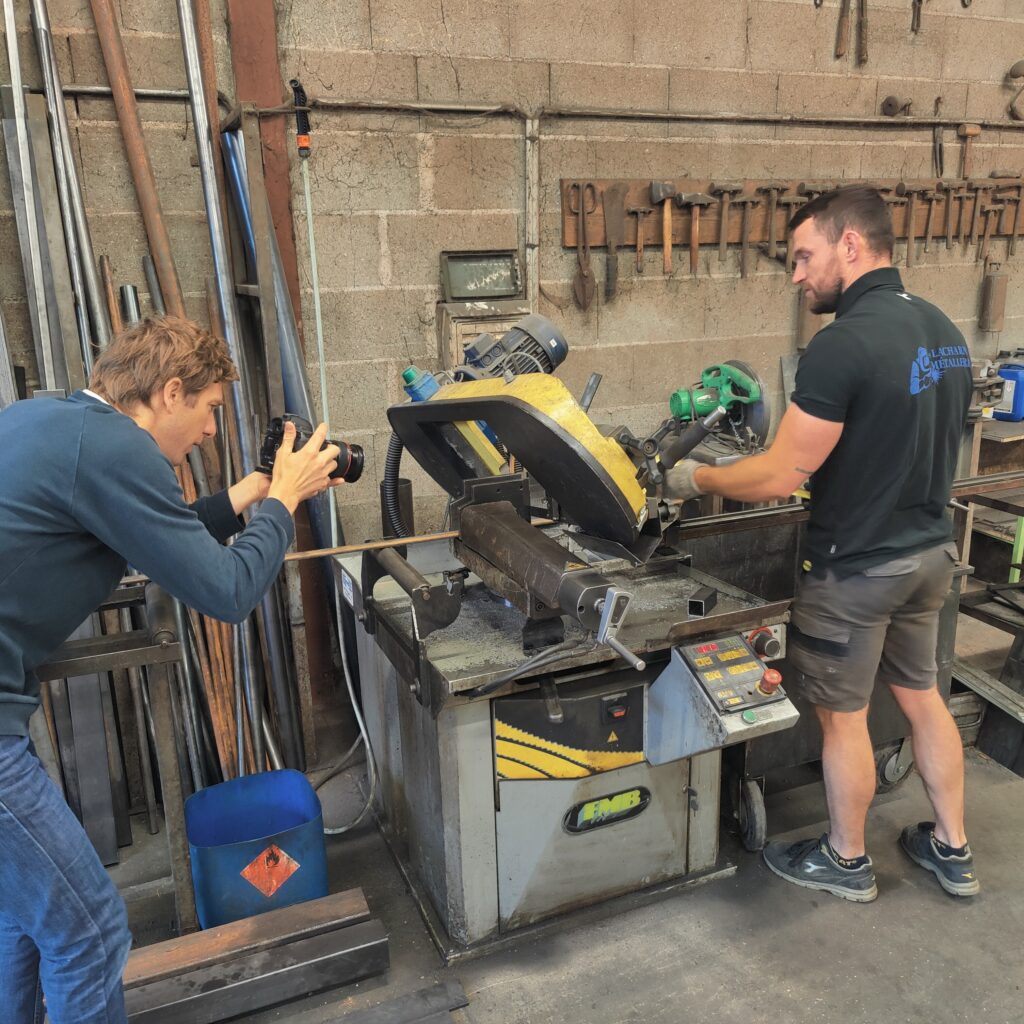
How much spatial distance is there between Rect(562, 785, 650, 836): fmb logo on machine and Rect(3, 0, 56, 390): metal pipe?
1486 millimetres

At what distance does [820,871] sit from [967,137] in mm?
2539

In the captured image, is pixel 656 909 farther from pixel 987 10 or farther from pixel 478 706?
pixel 987 10

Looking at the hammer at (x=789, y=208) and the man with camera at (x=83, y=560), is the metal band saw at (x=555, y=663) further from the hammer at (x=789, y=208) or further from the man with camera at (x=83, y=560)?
the hammer at (x=789, y=208)

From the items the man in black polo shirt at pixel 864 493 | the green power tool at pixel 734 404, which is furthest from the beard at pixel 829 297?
the green power tool at pixel 734 404

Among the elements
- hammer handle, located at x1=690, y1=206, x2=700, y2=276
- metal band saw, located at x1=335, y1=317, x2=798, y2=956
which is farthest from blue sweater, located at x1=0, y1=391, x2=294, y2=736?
hammer handle, located at x1=690, y1=206, x2=700, y2=276

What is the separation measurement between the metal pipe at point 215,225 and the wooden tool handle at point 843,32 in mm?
1964

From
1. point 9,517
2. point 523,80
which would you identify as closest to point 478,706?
point 9,517

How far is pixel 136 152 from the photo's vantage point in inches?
78.4

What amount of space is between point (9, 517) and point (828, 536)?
54.5 inches

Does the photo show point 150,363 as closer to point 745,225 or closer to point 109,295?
point 109,295

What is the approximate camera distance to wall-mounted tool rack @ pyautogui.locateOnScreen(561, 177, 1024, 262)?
2545 mm

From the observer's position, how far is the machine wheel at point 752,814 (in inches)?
76.8

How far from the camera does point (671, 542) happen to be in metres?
1.83

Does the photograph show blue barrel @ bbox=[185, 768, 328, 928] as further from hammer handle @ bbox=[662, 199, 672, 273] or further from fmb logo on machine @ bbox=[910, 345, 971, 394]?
hammer handle @ bbox=[662, 199, 672, 273]
